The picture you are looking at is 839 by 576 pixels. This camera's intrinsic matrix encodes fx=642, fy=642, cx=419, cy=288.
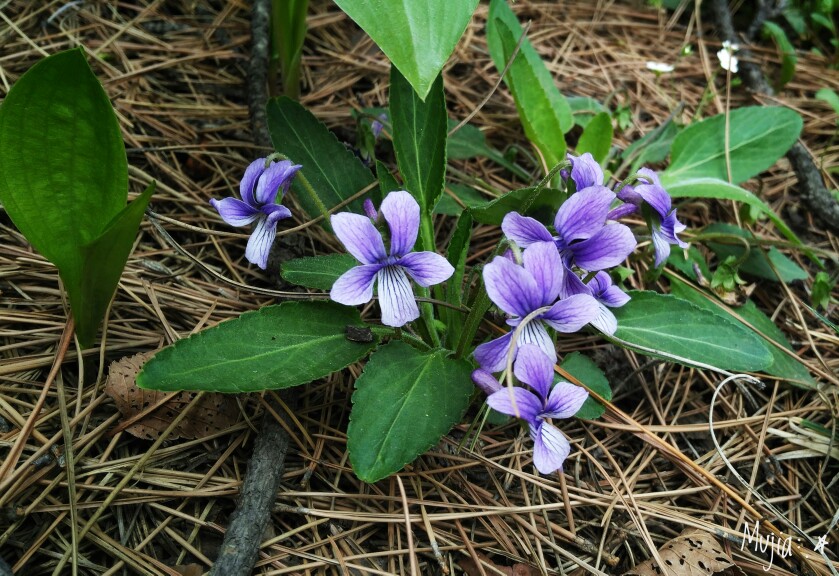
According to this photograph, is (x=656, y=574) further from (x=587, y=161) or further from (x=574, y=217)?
(x=587, y=161)

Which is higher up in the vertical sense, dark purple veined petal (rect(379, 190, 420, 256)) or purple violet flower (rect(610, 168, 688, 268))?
dark purple veined petal (rect(379, 190, 420, 256))

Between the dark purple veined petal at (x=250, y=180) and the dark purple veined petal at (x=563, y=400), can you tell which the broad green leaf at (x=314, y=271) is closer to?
the dark purple veined petal at (x=250, y=180)

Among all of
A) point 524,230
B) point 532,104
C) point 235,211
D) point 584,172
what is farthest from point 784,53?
point 235,211

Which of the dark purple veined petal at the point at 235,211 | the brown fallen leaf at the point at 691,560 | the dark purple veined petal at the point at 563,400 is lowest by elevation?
the brown fallen leaf at the point at 691,560

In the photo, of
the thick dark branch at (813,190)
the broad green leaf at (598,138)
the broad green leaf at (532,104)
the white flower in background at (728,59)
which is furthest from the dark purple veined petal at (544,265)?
the white flower in background at (728,59)

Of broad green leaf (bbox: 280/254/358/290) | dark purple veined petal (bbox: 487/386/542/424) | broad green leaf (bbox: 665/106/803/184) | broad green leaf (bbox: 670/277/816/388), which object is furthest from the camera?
broad green leaf (bbox: 665/106/803/184)

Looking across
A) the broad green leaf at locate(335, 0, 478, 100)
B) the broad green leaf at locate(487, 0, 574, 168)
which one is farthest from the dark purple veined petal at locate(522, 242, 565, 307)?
the broad green leaf at locate(487, 0, 574, 168)

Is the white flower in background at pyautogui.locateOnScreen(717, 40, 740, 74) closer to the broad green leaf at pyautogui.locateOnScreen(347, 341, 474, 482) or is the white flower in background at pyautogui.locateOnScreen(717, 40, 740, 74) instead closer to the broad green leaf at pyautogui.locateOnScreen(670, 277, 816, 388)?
the broad green leaf at pyautogui.locateOnScreen(670, 277, 816, 388)
